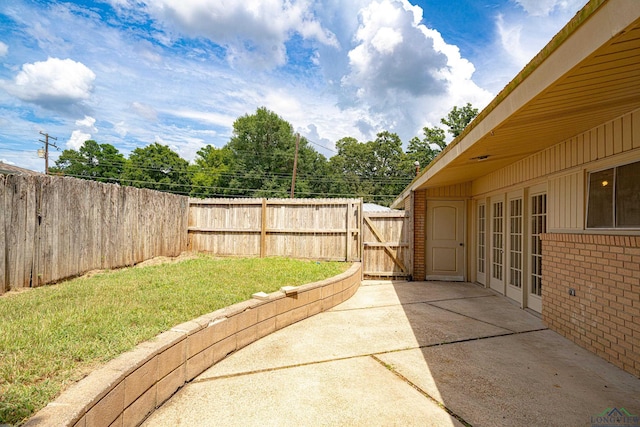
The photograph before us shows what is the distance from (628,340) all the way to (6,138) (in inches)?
1427

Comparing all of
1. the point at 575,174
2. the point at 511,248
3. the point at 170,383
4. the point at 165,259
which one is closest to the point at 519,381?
the point at 575,174

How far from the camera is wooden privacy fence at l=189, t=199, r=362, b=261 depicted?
27.1ft

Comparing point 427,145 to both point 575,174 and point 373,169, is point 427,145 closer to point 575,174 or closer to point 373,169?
point 373,169

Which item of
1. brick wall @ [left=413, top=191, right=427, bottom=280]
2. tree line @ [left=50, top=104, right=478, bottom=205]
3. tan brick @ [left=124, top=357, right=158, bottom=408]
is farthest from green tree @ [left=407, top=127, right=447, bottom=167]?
tan brick @ [left=124, top=357, right=158, bottom=408]

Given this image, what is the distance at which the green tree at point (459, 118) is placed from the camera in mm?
31391

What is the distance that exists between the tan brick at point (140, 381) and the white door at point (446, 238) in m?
7.40

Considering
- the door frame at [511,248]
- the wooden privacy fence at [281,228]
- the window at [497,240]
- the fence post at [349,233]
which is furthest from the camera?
the wooden privacy fence at [281,228]

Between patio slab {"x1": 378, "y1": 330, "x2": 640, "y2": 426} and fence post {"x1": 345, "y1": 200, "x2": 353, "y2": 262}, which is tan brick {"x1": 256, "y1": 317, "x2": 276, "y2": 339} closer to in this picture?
patio slab {"x1": 378, "y1": 330, "x2": 640, "y2": 426}

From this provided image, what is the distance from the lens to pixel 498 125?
3.19 metres

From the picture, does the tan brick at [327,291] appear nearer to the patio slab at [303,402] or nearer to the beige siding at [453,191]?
the patio slab at [303,402]

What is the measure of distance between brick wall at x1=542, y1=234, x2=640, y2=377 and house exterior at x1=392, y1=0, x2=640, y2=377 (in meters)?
0.01

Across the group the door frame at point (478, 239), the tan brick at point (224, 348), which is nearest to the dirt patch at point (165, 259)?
the tan brick at point (224, 348)

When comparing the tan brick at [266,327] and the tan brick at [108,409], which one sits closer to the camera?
the tan brick at [108,409]

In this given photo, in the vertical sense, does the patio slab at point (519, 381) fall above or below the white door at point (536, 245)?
below
